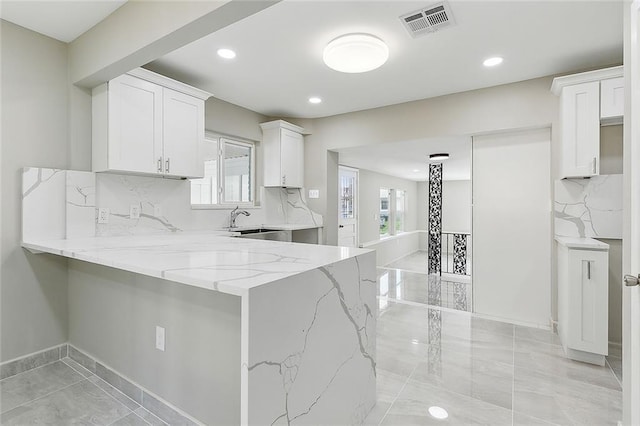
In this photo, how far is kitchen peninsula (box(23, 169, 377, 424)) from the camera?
1127 mm

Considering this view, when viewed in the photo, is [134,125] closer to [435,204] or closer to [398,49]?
[398,49]

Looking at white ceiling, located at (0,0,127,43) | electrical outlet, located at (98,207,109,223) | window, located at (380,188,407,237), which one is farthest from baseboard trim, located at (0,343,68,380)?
window, located at (380,188,407,237)

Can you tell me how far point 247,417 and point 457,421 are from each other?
52.9 inches

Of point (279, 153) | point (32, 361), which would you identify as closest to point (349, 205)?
point (279, 153)

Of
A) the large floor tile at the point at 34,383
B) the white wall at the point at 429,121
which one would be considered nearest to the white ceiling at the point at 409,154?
the white wall at the point at 429,121

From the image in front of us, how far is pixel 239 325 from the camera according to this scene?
142 centimetres

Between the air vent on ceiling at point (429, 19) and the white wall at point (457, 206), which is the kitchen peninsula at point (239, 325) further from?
the white wall at point (457, 206)

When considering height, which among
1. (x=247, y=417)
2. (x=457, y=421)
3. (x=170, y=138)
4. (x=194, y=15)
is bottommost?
(x=457, y=421)

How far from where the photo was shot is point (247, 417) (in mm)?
1052

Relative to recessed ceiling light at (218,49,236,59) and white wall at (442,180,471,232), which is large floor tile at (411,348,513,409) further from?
white wall at (442,180,471,232)

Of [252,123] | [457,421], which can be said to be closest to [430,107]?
Answer: [252,123]

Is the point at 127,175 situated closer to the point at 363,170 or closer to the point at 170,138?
the point at 170,138

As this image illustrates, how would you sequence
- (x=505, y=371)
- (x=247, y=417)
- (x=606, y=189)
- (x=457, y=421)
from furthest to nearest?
(x=606, y=189), (x=505, y=371), (x=457, y=421), (x=247, y=417)

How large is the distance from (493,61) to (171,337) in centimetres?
324
